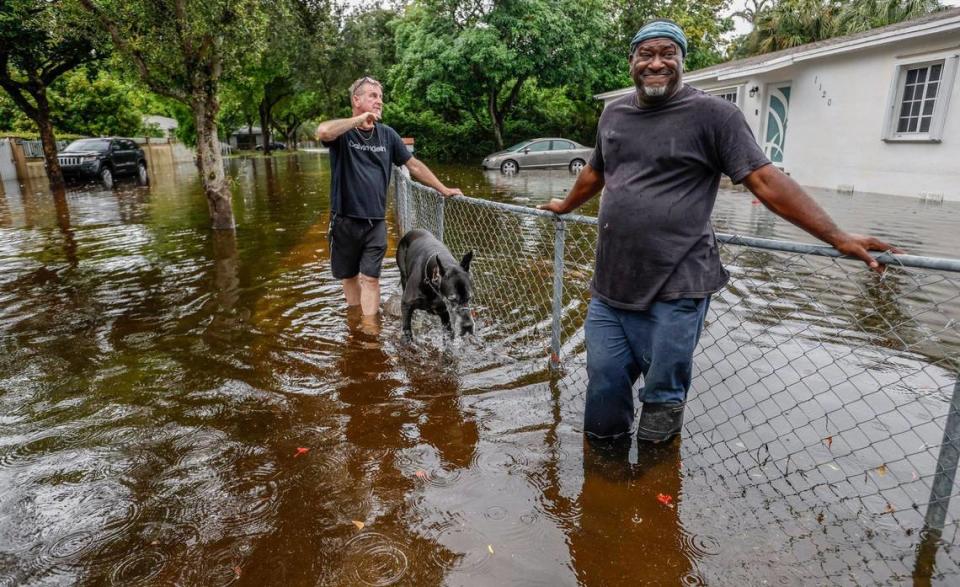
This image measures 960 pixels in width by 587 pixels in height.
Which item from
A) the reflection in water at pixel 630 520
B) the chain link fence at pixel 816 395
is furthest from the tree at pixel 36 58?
the reflection in water at pixel 630 520

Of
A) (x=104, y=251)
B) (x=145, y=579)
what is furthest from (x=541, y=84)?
(x=145, y=579)

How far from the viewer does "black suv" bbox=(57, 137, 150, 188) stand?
64.8 feet

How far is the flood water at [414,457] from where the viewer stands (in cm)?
240

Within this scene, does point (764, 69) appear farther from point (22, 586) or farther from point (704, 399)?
point (22, 586)

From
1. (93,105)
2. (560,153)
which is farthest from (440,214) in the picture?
(93,105)

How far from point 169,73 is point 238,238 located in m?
2.87

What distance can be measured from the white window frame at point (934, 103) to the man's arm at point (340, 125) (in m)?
12.4

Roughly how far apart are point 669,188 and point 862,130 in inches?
559

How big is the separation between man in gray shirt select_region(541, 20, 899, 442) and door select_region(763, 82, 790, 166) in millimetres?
→ 16670

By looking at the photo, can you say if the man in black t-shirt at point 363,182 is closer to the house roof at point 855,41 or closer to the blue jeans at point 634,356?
the blue jeans at point 634,356

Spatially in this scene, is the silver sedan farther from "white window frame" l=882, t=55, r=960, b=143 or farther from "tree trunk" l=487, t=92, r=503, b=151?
"white window frame" l=882, t=55, r=960, b=143

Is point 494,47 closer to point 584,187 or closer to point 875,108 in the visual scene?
point 875,108

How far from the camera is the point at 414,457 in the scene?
3217 millimetres

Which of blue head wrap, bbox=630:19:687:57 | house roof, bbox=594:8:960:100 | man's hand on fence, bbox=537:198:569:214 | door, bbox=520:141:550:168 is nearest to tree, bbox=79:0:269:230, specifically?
man's hand on fence, bbox=537:198:569:214
